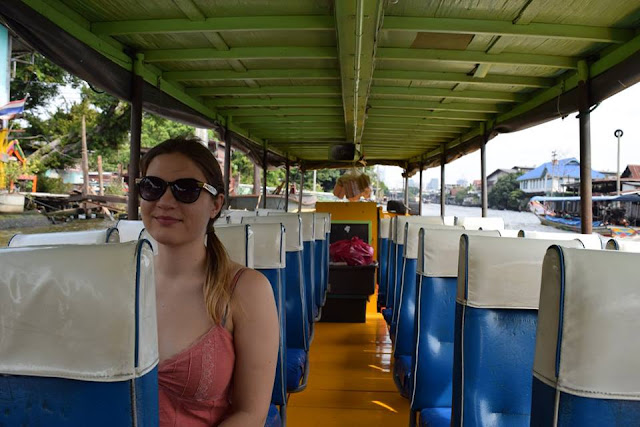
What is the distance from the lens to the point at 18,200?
2.87 m

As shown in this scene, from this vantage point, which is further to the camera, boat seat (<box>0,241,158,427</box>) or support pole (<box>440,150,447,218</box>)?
support pole (<box>440,150,447,218</box>)

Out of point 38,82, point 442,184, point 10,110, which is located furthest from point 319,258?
point 442,184

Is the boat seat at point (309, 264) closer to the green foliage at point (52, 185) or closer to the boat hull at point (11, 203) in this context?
the boat hull at point (11, 203)

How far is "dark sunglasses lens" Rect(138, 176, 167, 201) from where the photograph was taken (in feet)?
4.22

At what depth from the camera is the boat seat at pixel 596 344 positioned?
0.91 metres

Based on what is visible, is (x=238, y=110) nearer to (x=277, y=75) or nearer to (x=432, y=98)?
(x=277, y=75)

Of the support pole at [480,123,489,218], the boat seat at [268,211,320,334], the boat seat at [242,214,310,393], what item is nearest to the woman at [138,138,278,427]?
the boat seat at [242,214,310,393]

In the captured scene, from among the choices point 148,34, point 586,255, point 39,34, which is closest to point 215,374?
point 586,255

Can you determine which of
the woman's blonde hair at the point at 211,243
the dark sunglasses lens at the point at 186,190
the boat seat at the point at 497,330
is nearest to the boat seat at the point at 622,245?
the boat seat at the point at 497,330

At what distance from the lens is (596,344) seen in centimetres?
92

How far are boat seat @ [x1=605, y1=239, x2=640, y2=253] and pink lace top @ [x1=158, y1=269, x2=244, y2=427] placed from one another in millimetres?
1512

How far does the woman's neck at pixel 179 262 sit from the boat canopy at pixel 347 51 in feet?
5.17

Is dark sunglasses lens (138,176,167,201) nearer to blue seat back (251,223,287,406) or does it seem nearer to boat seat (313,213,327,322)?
blue seat back (251,223,287,406)

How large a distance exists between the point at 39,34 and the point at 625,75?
3.80m
